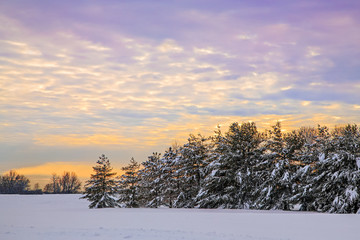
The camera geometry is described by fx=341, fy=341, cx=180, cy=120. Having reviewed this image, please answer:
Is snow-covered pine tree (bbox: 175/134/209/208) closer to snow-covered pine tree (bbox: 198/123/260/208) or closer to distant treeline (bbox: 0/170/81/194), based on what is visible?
snow-covered pine tree (bbox: 198/123/260/208)

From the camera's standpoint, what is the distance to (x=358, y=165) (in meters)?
28.5

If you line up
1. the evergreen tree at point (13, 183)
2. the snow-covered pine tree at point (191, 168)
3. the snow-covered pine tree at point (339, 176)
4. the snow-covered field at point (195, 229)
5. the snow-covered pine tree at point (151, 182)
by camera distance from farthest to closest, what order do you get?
the evergreen tree at point (13, 183) → the snow-covered pine tree at point (151, 182) → the snow-covered pine tree at point (191, 168) → the snow-covered pine tree at point (339, 176) → the snow-covered field at point (195, 229)

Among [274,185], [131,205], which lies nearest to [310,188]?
[274,185]

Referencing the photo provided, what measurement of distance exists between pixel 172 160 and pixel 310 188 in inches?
692

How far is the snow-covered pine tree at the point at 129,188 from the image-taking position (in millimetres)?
44531

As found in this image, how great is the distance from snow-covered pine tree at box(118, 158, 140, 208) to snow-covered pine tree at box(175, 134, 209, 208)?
7.58m

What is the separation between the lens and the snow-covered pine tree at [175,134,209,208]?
3859 centimetres

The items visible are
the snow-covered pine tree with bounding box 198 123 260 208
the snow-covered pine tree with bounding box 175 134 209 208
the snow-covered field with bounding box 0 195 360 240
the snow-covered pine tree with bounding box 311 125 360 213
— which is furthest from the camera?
the snow-covered pine tree with bounding box 175 134 209 208

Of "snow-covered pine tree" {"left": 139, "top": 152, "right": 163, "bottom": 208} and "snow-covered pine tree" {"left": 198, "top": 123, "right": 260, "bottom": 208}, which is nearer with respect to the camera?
"snow-covered pine tree" {"left": 198, "top": 123, "right": 260, "bottom": 208}

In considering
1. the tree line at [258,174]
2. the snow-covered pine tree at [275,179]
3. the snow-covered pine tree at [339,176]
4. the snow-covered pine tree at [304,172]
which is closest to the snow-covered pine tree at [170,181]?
the tree line at [258,174]

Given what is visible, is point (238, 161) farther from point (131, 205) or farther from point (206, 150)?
point (131, 205)

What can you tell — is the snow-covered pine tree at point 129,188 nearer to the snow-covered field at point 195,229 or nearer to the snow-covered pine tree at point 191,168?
the snow-covered pine tree at point 191,168

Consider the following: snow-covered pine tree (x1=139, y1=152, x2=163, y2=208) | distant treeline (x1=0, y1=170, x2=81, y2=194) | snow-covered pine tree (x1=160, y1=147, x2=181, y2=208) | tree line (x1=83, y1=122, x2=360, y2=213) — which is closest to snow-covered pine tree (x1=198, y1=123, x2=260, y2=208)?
tree line (x1=83, y1=122, x2=360, y2=213)

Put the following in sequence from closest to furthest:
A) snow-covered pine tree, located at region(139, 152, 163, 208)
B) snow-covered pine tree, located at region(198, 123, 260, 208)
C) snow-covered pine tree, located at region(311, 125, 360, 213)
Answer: snow-covered pine tree, located at region(311, 125, 360, 213) < snow-covered pine tree, located at region(198, 123, 260, 208) < snow-covered pine tree, located at region(139, 152, 163, 208)
